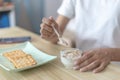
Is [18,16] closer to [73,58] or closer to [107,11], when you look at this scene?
[107,11]

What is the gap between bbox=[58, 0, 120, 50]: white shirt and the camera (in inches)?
49.6

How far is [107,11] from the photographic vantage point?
4.13 feet

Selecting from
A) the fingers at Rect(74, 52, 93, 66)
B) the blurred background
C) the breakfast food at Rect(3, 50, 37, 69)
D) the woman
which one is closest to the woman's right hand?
the woman

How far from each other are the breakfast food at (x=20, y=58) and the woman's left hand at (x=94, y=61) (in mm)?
196

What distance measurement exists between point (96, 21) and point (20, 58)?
1.87 ft

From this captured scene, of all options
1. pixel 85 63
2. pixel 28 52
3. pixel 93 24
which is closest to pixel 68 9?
pixel 93 24

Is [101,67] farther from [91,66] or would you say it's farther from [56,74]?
[56,74]

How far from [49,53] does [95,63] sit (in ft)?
0.89

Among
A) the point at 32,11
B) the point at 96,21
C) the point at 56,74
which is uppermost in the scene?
the point at 96,21

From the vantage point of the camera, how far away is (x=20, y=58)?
38.4 inches

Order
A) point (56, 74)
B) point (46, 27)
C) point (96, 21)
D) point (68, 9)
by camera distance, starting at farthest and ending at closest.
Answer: point (68, 9), point (96, 21), point (46, 27), point (56, 74)

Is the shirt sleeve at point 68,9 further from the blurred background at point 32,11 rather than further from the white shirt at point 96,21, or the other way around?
the blurred background at point 32,11

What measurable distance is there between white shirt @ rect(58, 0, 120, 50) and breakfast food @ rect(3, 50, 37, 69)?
19.5 inches

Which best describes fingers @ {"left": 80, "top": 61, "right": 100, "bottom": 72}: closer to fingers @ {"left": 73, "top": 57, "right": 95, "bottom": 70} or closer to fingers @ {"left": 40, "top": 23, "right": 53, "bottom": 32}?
fingers @ {"left": 73, "top": 57, "right": 95, "bottom": 70}
